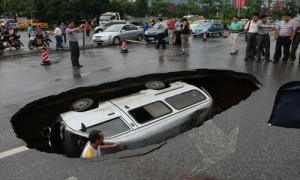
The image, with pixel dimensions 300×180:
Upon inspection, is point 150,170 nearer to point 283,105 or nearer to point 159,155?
point 159,155

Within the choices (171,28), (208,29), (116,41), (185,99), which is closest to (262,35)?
(185,99)

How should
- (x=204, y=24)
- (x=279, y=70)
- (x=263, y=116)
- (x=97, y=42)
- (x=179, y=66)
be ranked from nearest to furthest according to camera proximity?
(x=263, y=116), (x=279, y=70), (x=179, y=66), (x=97, y=42), (x=204, y=24)

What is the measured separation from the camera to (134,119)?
5.81 metres

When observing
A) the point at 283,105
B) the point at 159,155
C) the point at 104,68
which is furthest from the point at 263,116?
the point at 104,68

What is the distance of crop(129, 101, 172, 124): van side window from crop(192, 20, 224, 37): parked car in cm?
2128

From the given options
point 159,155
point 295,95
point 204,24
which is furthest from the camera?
point 204,24

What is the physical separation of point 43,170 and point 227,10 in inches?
2478

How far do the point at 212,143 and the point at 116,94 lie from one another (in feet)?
17.0

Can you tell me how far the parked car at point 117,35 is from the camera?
21438 millimetres

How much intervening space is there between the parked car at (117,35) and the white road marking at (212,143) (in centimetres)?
1700

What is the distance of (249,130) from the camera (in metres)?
5.21

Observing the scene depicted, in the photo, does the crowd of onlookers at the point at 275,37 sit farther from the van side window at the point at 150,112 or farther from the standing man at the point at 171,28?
the standing man at the point at 171,28

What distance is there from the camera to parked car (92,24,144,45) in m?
21.4

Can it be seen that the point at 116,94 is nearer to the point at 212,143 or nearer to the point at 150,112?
the point at 150,112
